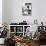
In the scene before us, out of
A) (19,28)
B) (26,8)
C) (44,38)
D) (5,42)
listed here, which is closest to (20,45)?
(5,42)

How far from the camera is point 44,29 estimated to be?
5402 millimetres

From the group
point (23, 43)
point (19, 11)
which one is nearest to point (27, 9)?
point (19, 11)

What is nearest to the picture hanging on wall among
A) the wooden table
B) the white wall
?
the white wall

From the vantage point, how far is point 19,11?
5609 millimetres

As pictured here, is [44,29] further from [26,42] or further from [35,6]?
[26,42]

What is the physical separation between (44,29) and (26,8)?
1.14 metres

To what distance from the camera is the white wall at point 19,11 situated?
558 centimetres

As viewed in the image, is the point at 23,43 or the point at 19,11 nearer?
the point at 23,43

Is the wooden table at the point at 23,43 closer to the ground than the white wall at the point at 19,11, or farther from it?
closer to the ground

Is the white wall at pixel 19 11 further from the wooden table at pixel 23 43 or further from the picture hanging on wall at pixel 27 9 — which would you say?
the wooden table at pixel 23 43

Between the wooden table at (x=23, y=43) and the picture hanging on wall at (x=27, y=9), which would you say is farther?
the picture hanging on wall at (x=27, y=9)

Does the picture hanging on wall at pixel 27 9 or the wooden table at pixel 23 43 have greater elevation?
the picture hanging on wall at pixel 27 9

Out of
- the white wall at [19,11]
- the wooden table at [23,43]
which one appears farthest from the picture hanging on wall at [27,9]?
the wooden table at [23,43]

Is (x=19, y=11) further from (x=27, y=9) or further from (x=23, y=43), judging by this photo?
(x=23, y=43)
